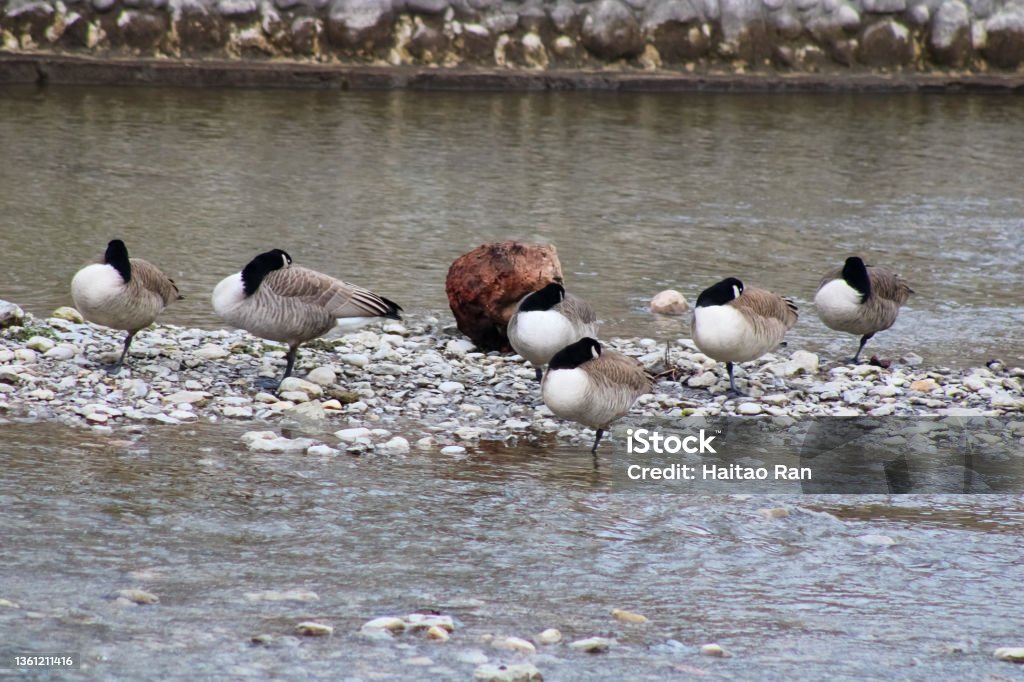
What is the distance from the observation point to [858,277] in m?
9.23

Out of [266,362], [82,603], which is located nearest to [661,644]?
[82,603]

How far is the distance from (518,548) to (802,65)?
1691 cm

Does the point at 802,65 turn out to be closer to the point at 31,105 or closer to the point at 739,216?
the point at 739,216

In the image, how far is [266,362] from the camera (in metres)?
8.93

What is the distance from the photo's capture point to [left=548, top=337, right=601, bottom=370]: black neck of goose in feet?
24.2

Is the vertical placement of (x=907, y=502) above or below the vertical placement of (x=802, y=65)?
below

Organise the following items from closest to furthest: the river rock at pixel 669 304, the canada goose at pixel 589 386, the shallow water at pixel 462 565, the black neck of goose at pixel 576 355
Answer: the shallow water at pixel 462 565 < the canada goose at pixel 589 386 < the black neck of goose at pixel 576 355 < the river rock at pixel 669 304

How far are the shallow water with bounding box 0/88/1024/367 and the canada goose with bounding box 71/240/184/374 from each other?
4.76 ft

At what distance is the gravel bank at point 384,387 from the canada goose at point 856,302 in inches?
11.2

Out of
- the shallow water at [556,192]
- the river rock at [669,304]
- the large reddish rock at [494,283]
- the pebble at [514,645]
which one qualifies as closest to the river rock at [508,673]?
the pebble at [514,645]

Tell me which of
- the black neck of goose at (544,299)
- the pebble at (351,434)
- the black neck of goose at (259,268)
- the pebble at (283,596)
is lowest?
the pebble at (351,434)

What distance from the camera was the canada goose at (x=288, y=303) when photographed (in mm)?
8289

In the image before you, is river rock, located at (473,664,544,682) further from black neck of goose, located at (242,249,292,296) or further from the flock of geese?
black neck of goose, located at (242,249,292,296)

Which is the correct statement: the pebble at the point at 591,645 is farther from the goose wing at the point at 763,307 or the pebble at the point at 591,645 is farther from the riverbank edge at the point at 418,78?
the riverbank edge at the point at 418,78
